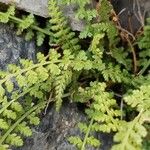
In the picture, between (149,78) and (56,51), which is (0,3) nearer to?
(56,51)

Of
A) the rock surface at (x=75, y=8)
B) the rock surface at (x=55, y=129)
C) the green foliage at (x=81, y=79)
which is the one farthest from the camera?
the rock surface at (x=75, y=8)

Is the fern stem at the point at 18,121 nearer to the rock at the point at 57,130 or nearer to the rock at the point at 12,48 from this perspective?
the rock at the point at 57,130

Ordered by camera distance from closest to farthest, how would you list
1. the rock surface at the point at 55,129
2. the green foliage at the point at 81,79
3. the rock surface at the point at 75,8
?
the green foliage at the point at 81,79 → the rock surface at the point at 55,129 → the rock surface at the point at 75,8

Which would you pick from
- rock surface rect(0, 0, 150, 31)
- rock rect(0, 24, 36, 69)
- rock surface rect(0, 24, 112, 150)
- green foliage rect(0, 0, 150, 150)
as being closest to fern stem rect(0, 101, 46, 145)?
green foliage rect(0, 0, 150, 150)

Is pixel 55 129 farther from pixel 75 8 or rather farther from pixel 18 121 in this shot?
pixel 75 8

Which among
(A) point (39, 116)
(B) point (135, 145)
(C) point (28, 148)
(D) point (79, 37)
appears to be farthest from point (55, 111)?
(B) point (135, 145)

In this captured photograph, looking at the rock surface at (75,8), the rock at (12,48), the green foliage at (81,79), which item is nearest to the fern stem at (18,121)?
the green foliage at (81,79)

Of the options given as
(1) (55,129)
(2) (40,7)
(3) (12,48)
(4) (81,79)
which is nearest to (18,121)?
(1) (55,129)
